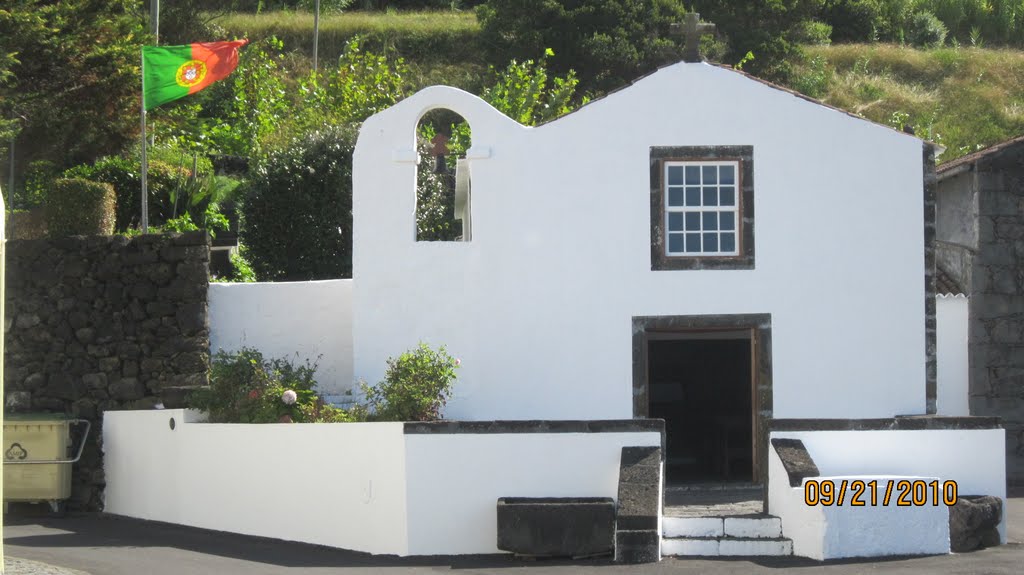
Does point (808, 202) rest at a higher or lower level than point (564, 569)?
higher

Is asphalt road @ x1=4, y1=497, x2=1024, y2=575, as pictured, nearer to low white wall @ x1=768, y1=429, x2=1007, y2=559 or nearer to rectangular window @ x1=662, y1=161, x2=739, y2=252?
low white wall @ x1=768, y1=429, x2=1007, y2=559

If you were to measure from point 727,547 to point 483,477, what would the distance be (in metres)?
2.63

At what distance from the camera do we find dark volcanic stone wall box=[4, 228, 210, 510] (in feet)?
60.7

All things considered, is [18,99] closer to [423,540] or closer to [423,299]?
[423,299]

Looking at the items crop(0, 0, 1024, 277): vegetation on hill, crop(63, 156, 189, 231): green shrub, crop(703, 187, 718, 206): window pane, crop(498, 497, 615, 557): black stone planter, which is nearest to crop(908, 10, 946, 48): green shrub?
crop(0, 0, 1024, 277): vegetation on hill

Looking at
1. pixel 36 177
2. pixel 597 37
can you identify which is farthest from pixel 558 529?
pixel 597 37

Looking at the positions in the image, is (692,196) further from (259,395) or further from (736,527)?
(259,395)

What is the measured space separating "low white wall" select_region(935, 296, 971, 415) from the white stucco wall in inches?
144

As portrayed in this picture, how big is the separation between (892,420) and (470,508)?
4.64 m

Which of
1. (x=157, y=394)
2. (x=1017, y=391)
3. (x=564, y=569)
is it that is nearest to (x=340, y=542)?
(x=564, y=569)

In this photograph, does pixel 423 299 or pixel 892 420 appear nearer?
pixel 892 420

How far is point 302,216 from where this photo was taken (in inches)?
909

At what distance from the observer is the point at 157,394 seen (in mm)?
18609

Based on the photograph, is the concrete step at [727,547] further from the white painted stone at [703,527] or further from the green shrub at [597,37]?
the green shrub at [597,37]
